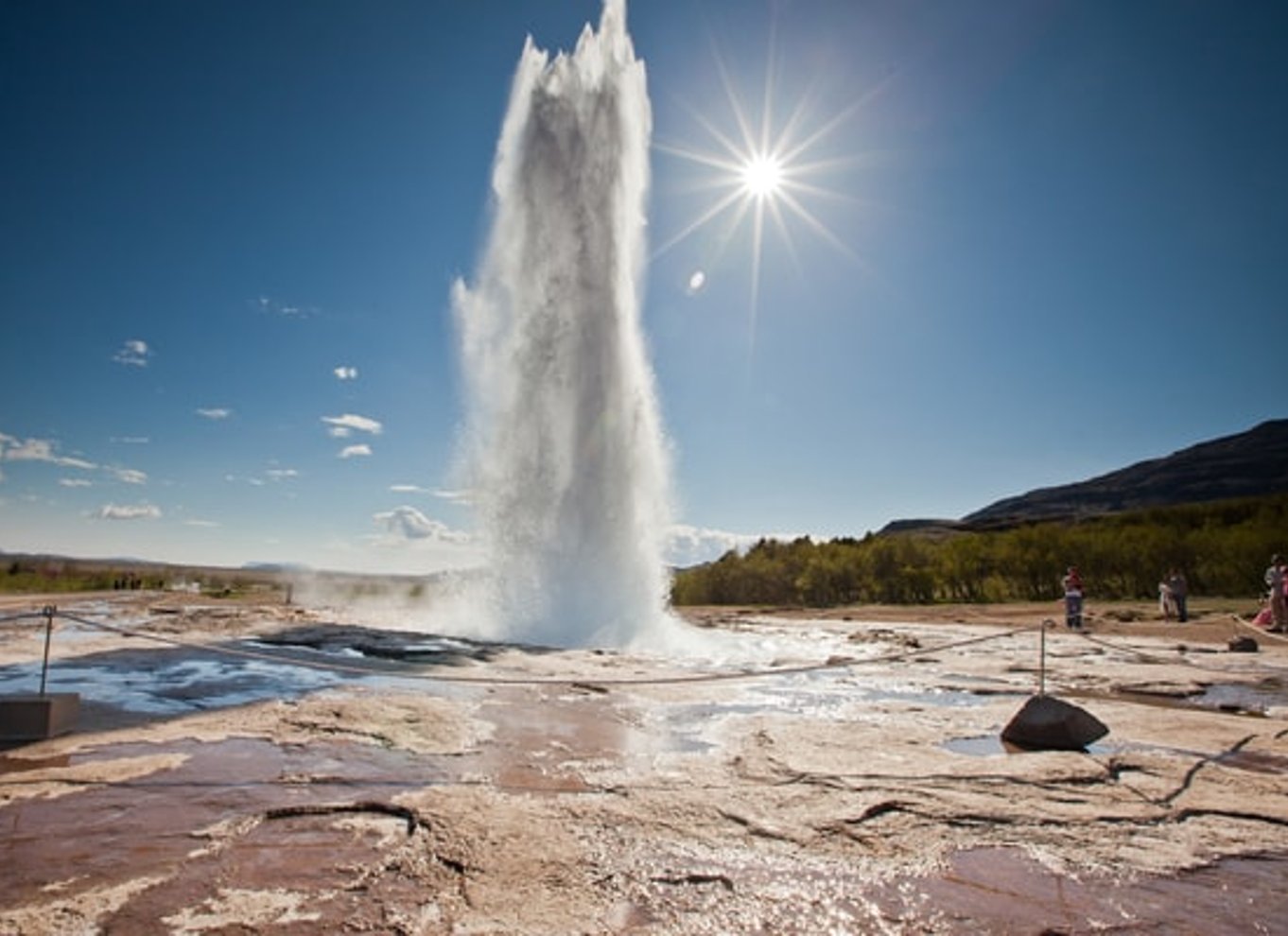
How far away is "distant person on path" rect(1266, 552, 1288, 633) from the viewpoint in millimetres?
18062

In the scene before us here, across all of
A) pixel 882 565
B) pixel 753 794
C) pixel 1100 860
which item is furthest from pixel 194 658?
pixel 882 565

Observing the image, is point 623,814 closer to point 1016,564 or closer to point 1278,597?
point 1278,597

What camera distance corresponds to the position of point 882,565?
48875 millimetres

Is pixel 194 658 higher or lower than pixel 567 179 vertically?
lower

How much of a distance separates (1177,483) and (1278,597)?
154m

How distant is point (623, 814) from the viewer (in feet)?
15.7

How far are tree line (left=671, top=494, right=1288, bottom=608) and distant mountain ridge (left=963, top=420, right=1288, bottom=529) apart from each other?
84227 millimetres

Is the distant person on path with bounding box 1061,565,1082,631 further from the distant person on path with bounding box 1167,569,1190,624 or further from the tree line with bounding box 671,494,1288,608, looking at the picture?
the tree line with bounding box 671,494,1288,608

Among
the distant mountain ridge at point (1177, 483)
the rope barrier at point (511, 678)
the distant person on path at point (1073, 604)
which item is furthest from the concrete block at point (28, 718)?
the distant mountain ridge at point (1177, 483)

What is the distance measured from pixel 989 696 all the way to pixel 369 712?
26.9 ft

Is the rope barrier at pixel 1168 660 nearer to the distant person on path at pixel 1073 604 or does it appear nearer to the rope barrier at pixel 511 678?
the rope barrier at pixel 511 678

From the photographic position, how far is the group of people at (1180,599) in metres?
18.3

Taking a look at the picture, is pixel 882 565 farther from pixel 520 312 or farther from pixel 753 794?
pixel 753 794

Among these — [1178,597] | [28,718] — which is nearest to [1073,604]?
[1178,597]
